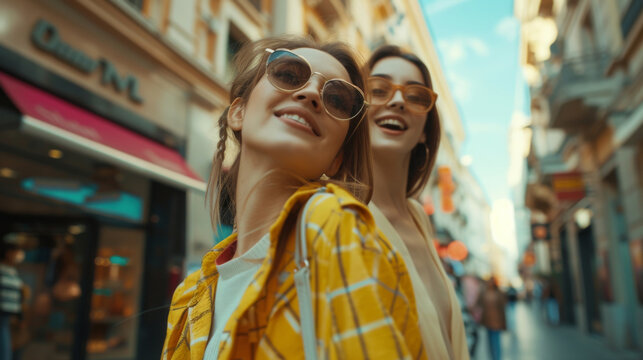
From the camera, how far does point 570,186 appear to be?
40.7ft

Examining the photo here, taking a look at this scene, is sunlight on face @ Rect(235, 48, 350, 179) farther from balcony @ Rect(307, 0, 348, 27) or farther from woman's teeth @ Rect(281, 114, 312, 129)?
balcony @ Rect(307, 0, 348, 27)

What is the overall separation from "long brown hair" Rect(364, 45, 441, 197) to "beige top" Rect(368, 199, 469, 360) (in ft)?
0.82

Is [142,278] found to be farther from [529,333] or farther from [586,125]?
[529,333]

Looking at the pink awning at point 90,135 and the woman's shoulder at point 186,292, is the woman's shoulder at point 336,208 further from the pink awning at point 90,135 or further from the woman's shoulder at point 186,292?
the pink awning at point 90,135

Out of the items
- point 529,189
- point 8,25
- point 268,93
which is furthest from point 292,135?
point 529,189

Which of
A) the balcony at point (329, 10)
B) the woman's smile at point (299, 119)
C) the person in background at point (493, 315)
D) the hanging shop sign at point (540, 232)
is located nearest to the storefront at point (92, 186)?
the woman's smile at point (299, 119)

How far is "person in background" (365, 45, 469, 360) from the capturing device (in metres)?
1.34

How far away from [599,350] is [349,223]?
1191 cm

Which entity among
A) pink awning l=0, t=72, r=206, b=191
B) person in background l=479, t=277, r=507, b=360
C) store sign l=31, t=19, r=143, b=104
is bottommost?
person in background l=479, t=277, r=507, b=360

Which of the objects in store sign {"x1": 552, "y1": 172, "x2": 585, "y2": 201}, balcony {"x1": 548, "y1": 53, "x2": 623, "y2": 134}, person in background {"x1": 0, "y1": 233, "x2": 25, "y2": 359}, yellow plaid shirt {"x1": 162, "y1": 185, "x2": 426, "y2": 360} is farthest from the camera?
store sign {"x1": 552, "y1": 172, "x2": 585, "y2": 201}

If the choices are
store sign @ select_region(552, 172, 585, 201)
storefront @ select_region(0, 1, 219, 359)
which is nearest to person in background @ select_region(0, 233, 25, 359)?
storefront @ select_region(0, 1, 219, 359)

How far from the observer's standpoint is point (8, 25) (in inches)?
202

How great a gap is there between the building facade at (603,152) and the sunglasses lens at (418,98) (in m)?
6.28

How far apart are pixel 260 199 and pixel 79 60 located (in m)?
6.18
